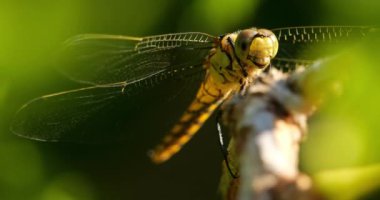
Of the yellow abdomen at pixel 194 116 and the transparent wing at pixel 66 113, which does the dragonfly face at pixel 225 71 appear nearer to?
the yellow abdomen at pixel 194 116

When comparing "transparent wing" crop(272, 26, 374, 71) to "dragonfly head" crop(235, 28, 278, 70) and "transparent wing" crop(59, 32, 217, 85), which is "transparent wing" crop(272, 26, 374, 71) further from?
"transparent wing" crop(59, 32, 217, 85)

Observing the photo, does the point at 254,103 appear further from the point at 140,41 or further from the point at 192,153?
→ the point at 192,153

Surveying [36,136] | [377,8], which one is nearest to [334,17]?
[377,8]

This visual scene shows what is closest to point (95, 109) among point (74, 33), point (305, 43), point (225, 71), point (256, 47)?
point (74, 33)

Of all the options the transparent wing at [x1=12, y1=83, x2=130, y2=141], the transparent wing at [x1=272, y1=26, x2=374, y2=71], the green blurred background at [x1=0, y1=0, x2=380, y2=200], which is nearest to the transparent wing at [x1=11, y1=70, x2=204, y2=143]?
the transparent wing at [x1=12, y1=83, x2=130, y2=141]

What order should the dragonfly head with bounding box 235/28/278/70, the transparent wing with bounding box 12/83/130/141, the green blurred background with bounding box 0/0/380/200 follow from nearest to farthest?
the dragonfly head with bounding box 235/28/278/70, the transparent wing with bounding box 12/83/130/141, the green blurred background with bounding box 0/0/380/200
